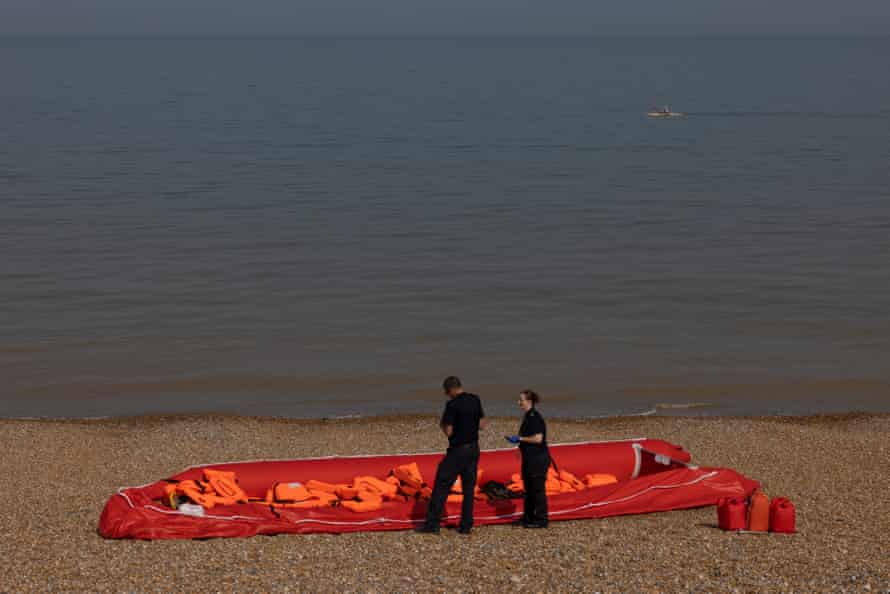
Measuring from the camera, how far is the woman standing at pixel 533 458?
12.2 meters

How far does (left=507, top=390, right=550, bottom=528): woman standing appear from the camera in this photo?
1223 centimetres

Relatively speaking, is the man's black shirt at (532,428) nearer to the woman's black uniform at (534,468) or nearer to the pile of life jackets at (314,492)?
the woman's black uniform at (534,468)

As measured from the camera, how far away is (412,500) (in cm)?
1339

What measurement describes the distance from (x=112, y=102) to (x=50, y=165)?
40509mm

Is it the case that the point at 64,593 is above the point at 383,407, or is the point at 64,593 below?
below

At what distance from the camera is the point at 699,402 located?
21016mm

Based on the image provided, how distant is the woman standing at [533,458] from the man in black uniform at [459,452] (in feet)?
1.36

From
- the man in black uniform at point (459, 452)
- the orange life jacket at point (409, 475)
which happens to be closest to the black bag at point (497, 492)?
the orange life jacket at point (409, 475)

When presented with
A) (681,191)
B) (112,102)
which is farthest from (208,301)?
(112,102)

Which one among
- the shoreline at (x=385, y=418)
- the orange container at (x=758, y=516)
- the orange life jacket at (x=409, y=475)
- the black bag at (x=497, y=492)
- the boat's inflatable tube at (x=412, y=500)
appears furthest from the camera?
the shoreline at (x=385, y=418)

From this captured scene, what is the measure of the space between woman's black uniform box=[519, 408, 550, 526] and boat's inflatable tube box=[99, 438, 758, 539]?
0.70ft

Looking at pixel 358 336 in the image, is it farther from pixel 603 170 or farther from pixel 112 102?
pixel 112 102

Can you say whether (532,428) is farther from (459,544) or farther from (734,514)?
(734,514)

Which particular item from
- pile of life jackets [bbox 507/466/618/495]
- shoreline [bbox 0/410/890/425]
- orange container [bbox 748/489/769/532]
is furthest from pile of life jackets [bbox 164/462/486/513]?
shoreline [bbox 0/410/890/425]
